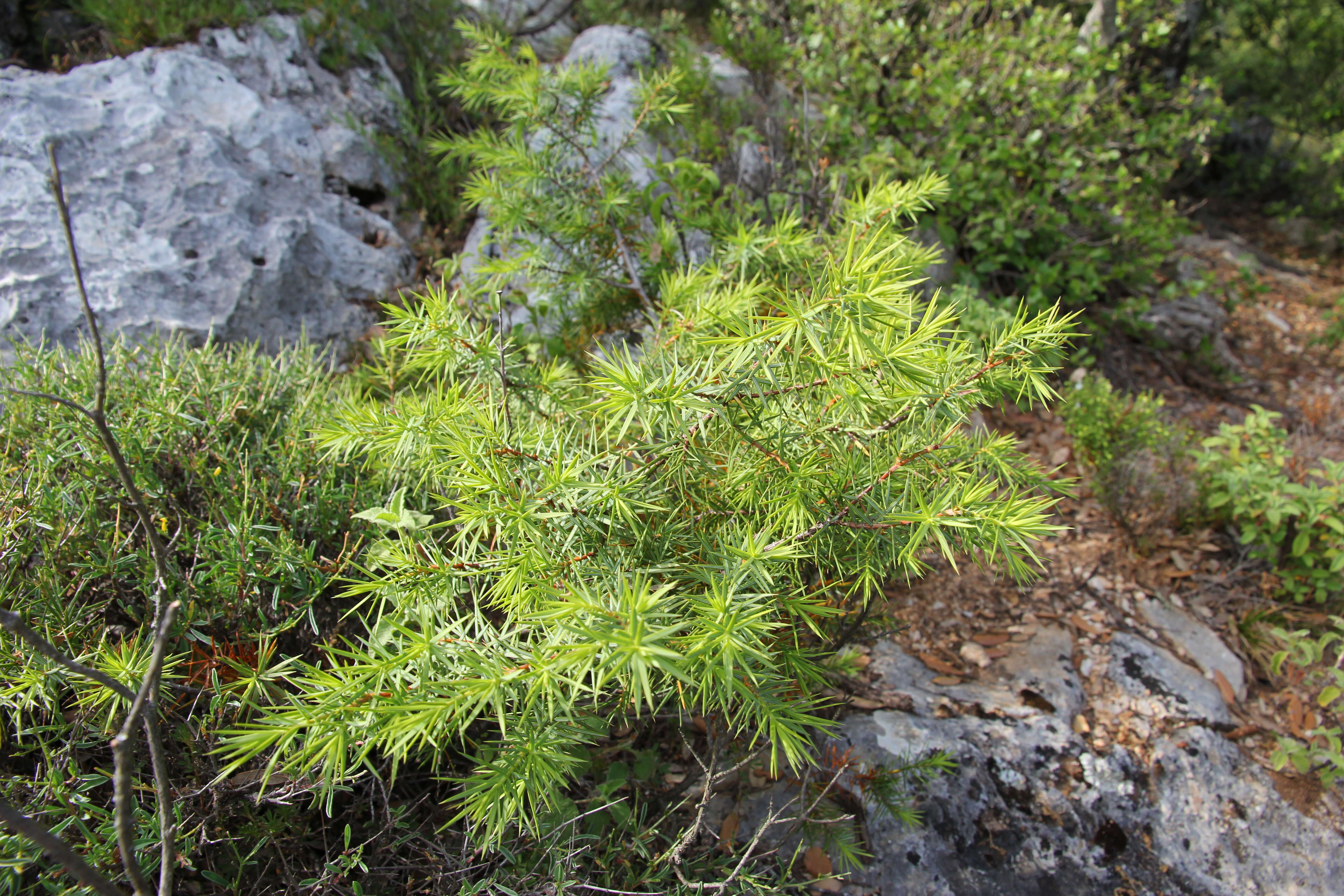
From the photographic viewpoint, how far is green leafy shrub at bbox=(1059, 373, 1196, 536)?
128 inches

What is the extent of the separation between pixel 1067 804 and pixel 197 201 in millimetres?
4235

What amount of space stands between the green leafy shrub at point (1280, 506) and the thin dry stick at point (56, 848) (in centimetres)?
382

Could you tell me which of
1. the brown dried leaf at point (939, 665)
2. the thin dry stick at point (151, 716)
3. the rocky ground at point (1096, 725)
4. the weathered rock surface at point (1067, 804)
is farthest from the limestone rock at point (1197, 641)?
the thin dry stick at point (151, 716)

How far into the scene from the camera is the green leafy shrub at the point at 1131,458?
3.24m

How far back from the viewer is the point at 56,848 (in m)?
0.78

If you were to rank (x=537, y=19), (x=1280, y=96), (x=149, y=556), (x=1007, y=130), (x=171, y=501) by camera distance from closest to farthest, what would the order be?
1. (x=149, y=556)
2. (x=171, y=501)
3. (x=1007, y=130)
4. (x=537, y=19)
5. (x=1280, y=96)

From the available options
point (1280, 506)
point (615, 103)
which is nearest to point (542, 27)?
point (615, 103)

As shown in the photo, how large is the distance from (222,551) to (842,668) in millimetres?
1625

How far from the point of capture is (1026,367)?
1161 millimetres

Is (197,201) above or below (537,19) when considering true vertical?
below

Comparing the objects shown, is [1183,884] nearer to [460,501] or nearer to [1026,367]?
[1026,367]

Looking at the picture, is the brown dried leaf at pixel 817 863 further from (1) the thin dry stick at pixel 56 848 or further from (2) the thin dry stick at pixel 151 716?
(1) the thin dry stick at pixel 56 848

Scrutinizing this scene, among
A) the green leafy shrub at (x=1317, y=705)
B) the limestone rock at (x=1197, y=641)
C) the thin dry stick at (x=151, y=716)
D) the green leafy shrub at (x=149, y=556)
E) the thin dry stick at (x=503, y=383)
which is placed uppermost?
the thin dry stick at (x=503, y=383)

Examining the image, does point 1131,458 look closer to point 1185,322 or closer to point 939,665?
point 939,665
